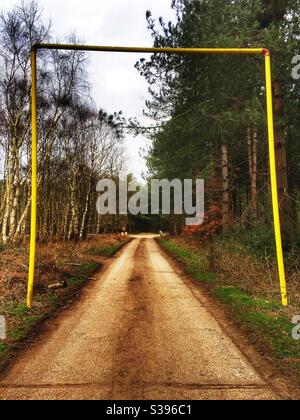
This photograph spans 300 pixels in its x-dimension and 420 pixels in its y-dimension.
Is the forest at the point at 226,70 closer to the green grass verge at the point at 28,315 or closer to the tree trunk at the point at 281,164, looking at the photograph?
the tree trunk at the point at 281,164

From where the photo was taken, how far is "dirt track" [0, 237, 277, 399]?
418 cm

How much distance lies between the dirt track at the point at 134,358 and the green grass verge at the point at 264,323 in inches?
20.9

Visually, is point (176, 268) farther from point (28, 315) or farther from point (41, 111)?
point (41, 111)

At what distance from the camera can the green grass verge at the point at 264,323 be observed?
5.40 metres

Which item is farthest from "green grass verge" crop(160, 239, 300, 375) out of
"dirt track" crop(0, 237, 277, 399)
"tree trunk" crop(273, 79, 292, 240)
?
"tree trunk" crop(273, 79, 292, 240)

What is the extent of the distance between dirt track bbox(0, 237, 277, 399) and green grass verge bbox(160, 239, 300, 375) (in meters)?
0.53

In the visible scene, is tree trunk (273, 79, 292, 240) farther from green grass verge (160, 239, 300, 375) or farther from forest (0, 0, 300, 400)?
green grass verge (160, 239, 300, 375)

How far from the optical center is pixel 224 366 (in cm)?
495

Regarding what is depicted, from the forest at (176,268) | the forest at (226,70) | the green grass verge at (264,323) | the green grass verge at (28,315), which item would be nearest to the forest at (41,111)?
the forest at (176,268)

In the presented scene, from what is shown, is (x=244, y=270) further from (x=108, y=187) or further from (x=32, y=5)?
(x=108, y=187)

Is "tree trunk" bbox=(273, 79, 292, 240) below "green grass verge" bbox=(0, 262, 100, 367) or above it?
above

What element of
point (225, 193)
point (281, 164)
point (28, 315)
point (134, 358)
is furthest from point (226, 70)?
point (134, 358)

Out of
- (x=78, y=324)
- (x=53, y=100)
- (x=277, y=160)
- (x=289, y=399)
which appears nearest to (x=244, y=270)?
(x=277, y=160)

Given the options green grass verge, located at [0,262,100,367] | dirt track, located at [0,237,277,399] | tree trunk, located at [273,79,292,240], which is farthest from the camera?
tree trunk, located at [273,79,292,240]
